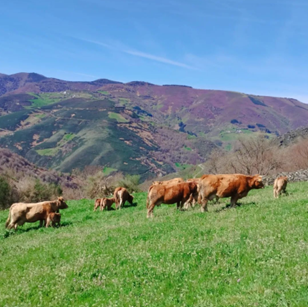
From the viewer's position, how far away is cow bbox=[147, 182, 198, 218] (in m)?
19.7

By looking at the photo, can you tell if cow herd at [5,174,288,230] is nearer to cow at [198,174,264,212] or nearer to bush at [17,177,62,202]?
cow at [198,174,264,212]

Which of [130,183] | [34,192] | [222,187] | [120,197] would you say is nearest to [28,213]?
[120,197]

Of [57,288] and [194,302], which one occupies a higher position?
[194,302]

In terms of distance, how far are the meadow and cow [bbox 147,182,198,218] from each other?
477cm

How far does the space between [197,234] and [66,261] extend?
5000mm

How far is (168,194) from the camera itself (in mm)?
19688

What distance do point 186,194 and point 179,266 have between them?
448 inches

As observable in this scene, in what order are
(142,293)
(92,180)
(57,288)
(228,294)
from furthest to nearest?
(92,180), (57,288), (142,293), (228,294)

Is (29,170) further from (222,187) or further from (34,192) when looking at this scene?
(222,187)

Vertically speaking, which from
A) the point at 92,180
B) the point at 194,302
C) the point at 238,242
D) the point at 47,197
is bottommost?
the point at 47,197

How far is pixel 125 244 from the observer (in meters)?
12.5

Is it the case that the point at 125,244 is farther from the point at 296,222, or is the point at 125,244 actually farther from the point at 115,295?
the point at 296,222

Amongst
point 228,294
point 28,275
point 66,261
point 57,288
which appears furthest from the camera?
point 66,261

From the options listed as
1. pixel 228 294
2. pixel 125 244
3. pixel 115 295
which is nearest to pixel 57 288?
pixel 115 295
